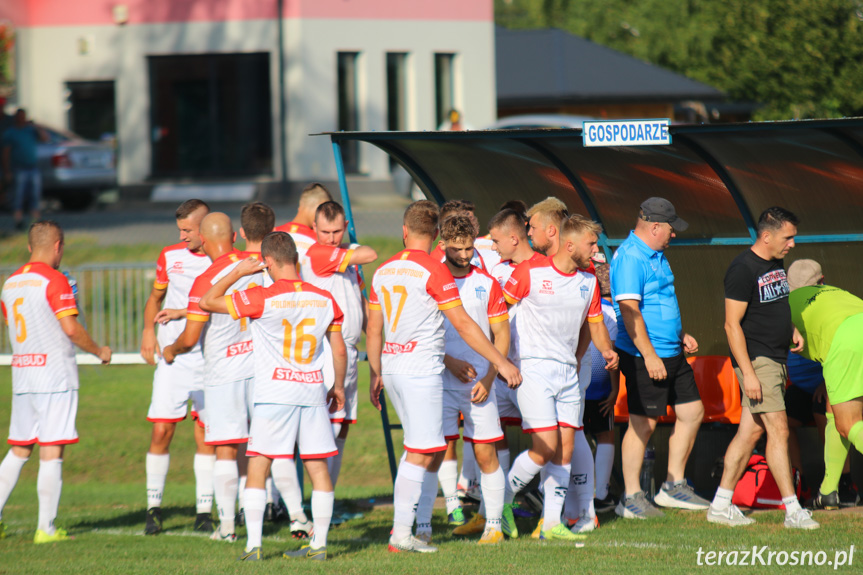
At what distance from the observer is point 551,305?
6.70m

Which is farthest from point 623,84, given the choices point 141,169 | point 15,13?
point 15,13

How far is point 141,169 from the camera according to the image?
24.6 metres

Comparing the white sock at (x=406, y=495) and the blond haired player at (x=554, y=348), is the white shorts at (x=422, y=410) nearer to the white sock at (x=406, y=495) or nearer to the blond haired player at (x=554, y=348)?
the white sock at (x=406, y=495)

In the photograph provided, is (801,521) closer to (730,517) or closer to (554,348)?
(730,517)

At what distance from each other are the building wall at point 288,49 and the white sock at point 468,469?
1611cm

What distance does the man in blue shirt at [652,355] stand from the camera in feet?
23.5

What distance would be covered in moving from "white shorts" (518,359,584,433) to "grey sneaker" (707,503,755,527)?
46.0 inches

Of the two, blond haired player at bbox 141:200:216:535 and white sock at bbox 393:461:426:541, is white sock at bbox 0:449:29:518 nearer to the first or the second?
blond haired player at bbox 141:200:216:535

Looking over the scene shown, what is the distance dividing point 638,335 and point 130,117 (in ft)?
64.7

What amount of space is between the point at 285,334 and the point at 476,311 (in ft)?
3.94

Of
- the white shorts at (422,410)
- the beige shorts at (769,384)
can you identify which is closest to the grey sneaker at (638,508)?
the beige shorts at (769,384)

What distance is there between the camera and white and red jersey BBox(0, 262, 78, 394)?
721 centimetres

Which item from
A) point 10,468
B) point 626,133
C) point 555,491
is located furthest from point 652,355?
point 10,468

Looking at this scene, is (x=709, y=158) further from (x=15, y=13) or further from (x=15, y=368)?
(x=15, y=13)
